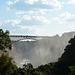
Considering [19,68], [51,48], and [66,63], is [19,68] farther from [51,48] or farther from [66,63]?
[51,48]

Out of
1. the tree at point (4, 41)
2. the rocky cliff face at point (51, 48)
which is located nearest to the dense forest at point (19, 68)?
the tree at point (4, 41)

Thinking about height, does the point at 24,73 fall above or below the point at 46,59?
above

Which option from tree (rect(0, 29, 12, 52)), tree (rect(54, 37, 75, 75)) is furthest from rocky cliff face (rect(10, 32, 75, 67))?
tree (rect(0, 29, 12, 52))

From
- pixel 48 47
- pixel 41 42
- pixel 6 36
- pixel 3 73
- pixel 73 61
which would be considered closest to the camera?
pixel 3 73

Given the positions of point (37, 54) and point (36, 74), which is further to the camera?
point (37, 54)

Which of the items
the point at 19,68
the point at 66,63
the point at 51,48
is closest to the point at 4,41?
the point at 19,68

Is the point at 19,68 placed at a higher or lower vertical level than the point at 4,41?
lower

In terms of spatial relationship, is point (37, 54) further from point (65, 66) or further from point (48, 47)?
point (65, 66)

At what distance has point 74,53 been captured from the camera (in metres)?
56.1

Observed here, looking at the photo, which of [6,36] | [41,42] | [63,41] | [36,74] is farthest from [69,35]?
[6,36]

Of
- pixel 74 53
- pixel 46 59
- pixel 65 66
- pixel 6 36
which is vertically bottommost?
pixel 46 59

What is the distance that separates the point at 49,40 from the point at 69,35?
22.8 meters

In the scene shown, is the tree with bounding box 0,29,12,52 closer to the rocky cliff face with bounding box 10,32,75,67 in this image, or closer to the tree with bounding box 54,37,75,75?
the tree with bounding box 54,37,75,75

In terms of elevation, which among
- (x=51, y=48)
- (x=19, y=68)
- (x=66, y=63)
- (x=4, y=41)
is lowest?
(x=51, y=48)
